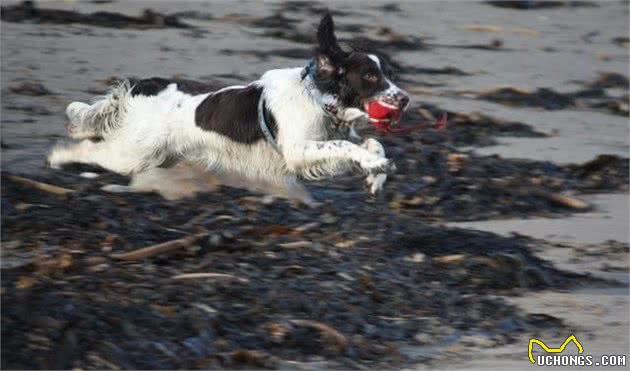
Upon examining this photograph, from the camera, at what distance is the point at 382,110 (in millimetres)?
7023

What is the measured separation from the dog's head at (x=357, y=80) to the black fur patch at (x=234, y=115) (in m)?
0.41

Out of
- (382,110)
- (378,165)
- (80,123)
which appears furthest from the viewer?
(80,123)

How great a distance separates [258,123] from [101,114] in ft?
3.10

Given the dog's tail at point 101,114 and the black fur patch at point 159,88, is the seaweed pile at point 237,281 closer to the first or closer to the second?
the dog's tail at point 101,114

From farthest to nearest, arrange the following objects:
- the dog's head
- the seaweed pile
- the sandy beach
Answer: the dog's head
the sandy beach
the seaweed pile

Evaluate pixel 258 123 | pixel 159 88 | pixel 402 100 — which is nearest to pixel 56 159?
pixel 159 88

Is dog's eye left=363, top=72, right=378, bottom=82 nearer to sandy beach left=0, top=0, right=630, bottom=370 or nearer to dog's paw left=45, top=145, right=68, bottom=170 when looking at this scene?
sandy beach left=0, top=0, right=630, bottom=370

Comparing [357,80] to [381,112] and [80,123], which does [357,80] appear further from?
[80,123]

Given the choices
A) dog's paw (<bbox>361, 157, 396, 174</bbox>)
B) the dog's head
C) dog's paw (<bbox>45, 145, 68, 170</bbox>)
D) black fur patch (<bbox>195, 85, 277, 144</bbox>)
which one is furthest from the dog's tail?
dog's paw (<bbox>361, 157, 396, 174</bbox>)

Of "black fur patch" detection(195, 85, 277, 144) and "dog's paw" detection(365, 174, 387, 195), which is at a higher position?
"black fur patch" detection(195, 85, 277, 144)

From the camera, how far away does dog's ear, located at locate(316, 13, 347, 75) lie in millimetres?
7055

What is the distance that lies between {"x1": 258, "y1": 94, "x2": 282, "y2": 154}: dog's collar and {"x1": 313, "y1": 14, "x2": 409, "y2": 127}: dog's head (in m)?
0.34

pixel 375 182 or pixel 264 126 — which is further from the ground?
pixel 264 126

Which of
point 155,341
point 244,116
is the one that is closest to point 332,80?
point 244,116
